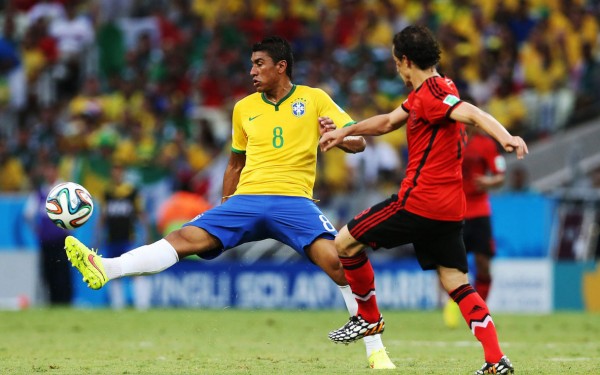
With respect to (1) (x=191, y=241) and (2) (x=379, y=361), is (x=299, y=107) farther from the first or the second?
(2) (x=379, y=361)

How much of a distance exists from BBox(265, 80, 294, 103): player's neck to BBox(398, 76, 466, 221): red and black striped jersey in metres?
1.48

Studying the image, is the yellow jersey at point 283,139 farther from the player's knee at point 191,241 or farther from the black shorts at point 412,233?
the black shorts at point 412,233

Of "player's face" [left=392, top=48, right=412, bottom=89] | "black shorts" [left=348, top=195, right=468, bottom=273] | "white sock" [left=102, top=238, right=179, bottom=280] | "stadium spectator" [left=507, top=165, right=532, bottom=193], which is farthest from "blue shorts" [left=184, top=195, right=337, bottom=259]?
"stadium spectator" [left=507, top=165, right=532, bottom=193]

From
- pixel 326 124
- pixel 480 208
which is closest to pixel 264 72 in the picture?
pixel 326 124

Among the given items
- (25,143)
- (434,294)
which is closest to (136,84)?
(25,143)

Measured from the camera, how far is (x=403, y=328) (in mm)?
14203

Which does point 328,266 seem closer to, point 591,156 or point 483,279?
point 483,279

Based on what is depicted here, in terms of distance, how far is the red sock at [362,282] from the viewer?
28.6ft

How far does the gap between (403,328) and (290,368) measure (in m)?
5.28

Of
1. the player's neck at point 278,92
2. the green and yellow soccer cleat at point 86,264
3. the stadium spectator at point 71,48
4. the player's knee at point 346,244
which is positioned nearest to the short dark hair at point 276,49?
the player's neck at point 278,92

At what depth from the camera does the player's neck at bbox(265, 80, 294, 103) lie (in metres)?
9.48

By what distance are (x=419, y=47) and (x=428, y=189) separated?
98 cm

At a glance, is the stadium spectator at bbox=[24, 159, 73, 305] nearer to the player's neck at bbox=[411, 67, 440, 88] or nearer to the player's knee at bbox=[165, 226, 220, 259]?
the player's knee at bbox=[165, 226, 220, 259]

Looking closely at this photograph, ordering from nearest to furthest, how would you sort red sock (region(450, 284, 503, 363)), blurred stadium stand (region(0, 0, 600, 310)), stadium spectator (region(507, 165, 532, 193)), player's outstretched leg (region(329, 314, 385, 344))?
red sock (region(450, 284, 503, 363)) < player's outstretched leg (region(329, 314, 385, 344)) < stadium spectator (region(507, 165, 532, 193)) < blurred stadium stand (region(0, 0, 600, 310))
